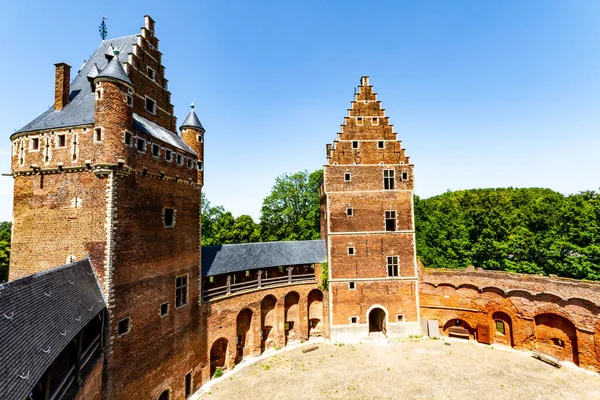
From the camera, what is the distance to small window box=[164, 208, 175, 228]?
1561 cm

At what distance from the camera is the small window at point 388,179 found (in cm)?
2453

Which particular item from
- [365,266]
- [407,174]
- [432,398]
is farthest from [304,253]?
[432,398]

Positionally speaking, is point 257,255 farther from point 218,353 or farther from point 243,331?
point 218,353

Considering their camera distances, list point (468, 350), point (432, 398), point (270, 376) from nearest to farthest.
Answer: point (432, 398) → point (270, 376) → point (468, 350)

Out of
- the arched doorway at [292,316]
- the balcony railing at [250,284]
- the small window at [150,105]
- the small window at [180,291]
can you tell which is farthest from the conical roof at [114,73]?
the arched doorway at [292,316]

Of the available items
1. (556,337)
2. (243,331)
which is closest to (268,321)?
(243,331)

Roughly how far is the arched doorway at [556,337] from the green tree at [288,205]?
24859 mm

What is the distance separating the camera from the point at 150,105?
16750 mm

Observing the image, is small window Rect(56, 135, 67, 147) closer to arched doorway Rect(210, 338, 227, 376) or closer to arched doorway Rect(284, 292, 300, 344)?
arched doorway Rect(210, 338, 227, 376)

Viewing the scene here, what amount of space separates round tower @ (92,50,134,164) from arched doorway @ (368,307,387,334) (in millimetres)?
22334

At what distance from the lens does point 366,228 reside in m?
24.0

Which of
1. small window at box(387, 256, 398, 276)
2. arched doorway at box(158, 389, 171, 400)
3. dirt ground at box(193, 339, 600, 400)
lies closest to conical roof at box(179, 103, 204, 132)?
arched doorway at box(158, 389, 171, 400)

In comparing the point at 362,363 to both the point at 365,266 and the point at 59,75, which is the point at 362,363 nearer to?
the point at 365,266

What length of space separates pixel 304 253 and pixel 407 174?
37.5 feet
